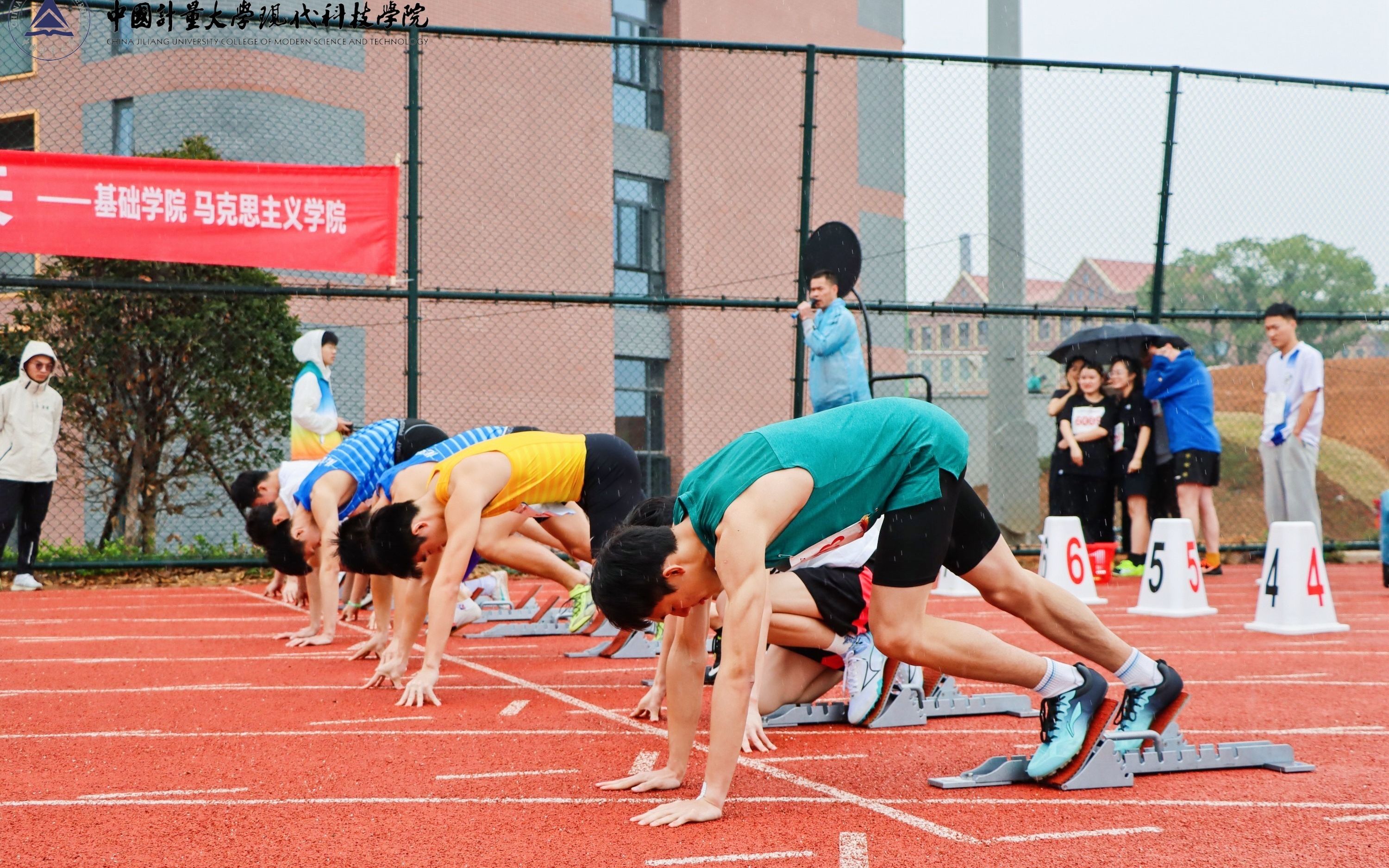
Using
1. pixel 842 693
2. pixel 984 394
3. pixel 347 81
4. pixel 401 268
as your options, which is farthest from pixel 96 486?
pixel 984 394

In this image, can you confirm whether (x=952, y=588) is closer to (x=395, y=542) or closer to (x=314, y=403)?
(x=314, y=403)

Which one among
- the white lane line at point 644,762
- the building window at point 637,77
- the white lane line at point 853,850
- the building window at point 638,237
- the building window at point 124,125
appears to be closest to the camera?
the white lane line at point 853,850

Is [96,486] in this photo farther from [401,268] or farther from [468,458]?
[468,458]

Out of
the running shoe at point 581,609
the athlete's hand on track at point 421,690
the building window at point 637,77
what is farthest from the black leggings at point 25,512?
the building window at point 637,77

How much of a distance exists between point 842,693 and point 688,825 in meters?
2.42

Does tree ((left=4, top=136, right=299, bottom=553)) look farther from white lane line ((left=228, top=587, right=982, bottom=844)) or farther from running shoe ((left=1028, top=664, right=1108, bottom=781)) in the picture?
running shoe ((left=1028, top=664, right=1108, bottom=781))

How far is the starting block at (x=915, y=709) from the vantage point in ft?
15.5

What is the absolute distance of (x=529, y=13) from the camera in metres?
19.6

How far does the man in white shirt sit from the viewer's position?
359 inches

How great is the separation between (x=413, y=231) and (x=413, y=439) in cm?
305

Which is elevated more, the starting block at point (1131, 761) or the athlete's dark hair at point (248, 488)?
the athlete's dark hair at point (248, 488)

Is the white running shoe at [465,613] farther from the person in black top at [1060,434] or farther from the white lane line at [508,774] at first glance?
the person in black top at [1060,434]

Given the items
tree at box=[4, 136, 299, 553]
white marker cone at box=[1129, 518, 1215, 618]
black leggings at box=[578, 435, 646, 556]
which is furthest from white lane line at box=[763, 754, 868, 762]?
tree at box=[4, 136, 299, 553]

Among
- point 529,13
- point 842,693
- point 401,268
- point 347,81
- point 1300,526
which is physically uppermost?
point 529,13
